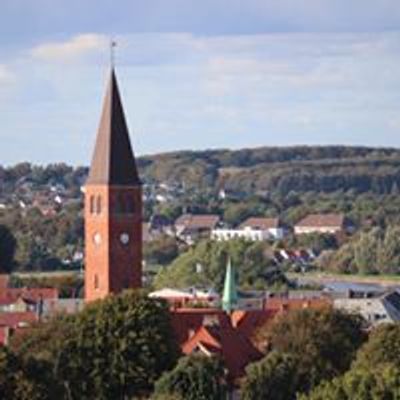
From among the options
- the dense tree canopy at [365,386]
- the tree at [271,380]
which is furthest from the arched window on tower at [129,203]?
the dense tree canopy at [365,386]

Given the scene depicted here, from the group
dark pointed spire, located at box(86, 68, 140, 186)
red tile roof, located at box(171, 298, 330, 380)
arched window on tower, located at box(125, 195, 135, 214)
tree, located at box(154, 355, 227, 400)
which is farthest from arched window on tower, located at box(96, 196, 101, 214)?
tree, located at box(154, 355, 227, 400)

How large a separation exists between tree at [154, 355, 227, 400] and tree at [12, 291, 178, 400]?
1399 mm

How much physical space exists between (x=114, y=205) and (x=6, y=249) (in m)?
60.0

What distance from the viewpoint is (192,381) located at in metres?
60.0

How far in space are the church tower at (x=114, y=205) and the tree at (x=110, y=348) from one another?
10.9m

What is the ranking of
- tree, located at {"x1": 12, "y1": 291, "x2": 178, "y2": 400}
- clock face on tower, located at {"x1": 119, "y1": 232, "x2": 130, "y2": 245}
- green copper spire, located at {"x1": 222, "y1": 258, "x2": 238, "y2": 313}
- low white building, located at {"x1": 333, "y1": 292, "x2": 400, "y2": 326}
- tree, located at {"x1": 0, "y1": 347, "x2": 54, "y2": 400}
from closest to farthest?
tree, located at {"x1": 0, "y1": 347, "x2": 54, "y2": 400} < tree, located at {"x1": 12, "y1": 291, "x2": 178, "y2": 400} < clock face on tower, located at {"x1": 119, "y1": 232, "x2": 130, "y2": 245} < green copper spire, located at {"x1": 222, "y1": 258, "x2": 238, "y2": 313} < low white building, located at {"x1": 333, "y1": 292, "x2": 400, "y2": 326}

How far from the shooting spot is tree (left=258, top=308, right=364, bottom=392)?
6450 cm

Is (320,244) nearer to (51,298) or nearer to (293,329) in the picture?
(51,298)

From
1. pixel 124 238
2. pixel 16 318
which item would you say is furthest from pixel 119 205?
pixel 16 318

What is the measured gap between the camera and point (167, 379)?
197 ft

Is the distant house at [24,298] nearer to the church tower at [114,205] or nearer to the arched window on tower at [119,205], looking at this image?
the church tower at [114,205]

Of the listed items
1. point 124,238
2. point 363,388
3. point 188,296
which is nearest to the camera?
point 363,388

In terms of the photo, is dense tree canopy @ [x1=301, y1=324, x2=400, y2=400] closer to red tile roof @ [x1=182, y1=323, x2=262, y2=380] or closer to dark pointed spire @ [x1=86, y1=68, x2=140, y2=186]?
red tile roof @ [x1=182, y1=323, x2=262, y2=380]

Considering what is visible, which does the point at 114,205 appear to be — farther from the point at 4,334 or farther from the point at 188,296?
the point at 188,296
